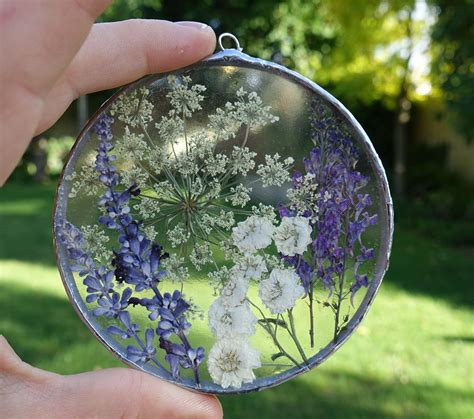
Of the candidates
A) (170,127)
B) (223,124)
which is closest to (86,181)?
(170,127)

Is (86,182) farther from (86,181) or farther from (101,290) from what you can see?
(101,290)

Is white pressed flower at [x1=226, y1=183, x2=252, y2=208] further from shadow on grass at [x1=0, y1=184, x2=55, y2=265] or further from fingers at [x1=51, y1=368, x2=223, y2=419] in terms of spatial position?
shadow on grass at [x1=0, y1=184, x2=55, y2=265]

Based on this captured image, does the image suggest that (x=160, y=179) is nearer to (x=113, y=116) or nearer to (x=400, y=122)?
(x=113, y=116)

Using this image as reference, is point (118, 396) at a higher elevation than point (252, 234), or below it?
below

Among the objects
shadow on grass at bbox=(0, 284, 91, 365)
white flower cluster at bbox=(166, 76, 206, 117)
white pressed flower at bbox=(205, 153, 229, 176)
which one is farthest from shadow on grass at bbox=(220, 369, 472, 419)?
white flower cluster at bbox=(166, 76, 206, 117)

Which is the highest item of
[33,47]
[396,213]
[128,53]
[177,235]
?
[396,213]

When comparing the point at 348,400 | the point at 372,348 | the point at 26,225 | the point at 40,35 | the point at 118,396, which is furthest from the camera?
the point at 26,225
